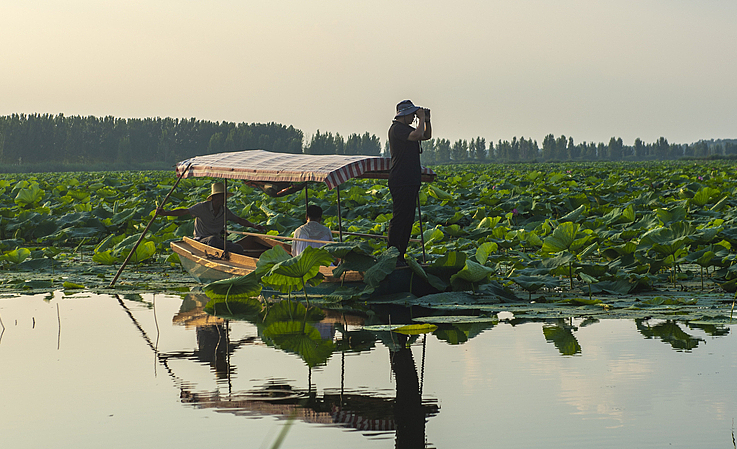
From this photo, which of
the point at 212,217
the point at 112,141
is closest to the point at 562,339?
the point at 212,217

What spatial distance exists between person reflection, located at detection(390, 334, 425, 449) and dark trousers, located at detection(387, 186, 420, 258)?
2.37 metres

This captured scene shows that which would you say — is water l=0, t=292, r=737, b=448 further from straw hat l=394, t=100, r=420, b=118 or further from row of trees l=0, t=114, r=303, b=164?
row of trees l=0, t=114, r=303, b=164

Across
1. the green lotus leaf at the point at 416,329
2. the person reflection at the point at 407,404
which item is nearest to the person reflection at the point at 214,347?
the person reflection at the point at 407,404

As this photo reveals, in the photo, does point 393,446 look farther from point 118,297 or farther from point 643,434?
point 118,297

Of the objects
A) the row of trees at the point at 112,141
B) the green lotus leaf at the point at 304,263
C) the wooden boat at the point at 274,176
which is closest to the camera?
the green lotus leaf at the point at 304,263

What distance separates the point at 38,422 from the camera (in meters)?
3.79

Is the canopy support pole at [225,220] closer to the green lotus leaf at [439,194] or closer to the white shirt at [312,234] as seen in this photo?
the white shirt at [312,234]

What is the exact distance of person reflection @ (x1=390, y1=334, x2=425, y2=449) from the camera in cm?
350

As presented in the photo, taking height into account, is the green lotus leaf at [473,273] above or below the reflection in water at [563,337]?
Answer: above

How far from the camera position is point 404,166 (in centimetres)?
749

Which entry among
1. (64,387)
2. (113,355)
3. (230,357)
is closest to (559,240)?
(230,357)

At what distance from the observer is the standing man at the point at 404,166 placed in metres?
7.46

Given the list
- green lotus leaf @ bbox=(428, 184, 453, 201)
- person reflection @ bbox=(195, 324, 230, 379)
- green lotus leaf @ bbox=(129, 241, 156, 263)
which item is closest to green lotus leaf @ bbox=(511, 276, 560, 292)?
person reflection @ bbox=(195, 324, 230, 379)

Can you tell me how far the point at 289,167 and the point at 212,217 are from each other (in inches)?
82.6
